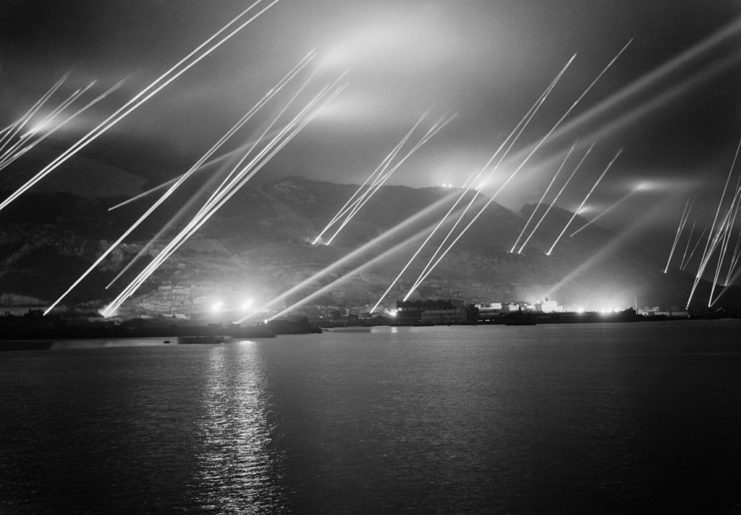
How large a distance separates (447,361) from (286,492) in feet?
131

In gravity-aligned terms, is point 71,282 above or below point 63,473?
above

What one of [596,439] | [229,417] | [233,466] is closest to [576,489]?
[596,439]

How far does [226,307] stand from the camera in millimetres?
189500

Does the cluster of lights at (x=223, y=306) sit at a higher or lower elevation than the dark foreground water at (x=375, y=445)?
higher

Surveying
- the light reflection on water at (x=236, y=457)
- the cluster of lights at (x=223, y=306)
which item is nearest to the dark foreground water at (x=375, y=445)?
the light reflection on water at (x=236, y=457)

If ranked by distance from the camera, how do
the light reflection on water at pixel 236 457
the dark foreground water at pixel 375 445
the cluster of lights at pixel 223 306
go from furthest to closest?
the cluster of lights at pixel 223 306 → the dark foreground water at pixel 375 445 → the light reflection on water at pixel 236 457

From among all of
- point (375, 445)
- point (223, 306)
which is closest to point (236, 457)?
point (375, 445)

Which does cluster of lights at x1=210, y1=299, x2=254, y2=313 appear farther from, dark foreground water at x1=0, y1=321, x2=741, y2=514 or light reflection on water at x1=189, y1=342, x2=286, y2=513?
light reflection on water at x1=189, y1=342, x2=286, y2=513

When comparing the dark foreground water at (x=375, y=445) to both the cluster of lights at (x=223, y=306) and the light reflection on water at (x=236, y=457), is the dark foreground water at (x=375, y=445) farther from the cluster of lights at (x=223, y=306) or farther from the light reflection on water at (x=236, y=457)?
the cluster of lights at (x=223, y=306)

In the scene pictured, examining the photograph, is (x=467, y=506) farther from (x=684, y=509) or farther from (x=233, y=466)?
(x=233, y=466)

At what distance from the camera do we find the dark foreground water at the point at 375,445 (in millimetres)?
13359

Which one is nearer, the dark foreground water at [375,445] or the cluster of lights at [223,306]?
the dark foreground water at [375,445]

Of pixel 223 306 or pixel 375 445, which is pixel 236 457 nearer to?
pixel 375 445

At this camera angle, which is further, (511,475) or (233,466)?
(233,466)
